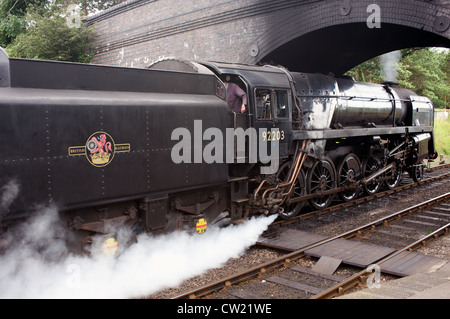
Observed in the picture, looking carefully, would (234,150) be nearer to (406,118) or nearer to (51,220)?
(51,220)

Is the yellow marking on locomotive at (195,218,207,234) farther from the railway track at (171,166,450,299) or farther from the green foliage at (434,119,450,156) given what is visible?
the green foliage at (434,119,450,156)

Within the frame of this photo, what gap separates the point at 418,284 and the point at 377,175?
21.4 ft

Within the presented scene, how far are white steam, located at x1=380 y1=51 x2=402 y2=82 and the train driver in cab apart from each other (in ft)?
30.1

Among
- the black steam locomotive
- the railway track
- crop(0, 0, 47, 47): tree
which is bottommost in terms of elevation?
the railway track

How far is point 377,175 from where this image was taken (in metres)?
11.2

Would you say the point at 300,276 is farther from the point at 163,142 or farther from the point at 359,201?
the point at 359,201

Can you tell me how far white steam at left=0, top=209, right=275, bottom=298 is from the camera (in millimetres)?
4559

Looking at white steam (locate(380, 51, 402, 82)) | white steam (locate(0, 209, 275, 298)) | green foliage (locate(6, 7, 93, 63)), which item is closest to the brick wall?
green foliage (locate(6, 7, 93, 63))

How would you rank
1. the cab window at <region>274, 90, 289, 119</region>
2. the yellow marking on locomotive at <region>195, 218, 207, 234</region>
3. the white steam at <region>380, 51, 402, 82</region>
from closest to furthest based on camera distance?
1. the yellow marking on locomotive at <region>195, 218, 207, 234</region>
2. the cab window at <region>274, 90, 289, 119</region>
3. the white steam at <region>380, 51, 402, 82</region>

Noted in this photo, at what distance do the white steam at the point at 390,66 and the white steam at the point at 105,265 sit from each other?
34.3 feet

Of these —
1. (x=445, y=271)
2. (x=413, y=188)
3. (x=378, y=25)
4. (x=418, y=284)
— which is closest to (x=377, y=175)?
(x=413, y=188)

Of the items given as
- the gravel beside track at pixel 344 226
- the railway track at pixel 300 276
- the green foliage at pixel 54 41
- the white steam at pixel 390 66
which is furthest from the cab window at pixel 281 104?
the green foliage at pixel 54 41

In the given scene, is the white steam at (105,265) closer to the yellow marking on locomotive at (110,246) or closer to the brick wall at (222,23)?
the yellow marking on locomotive at (110,246)

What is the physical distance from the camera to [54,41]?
20.9 metres
